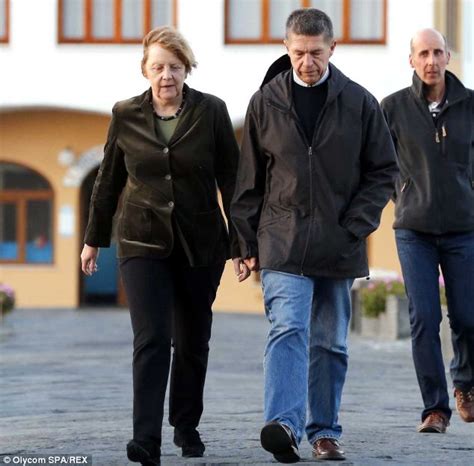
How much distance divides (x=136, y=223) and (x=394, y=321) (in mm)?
12466

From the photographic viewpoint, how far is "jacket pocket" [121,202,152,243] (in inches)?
317

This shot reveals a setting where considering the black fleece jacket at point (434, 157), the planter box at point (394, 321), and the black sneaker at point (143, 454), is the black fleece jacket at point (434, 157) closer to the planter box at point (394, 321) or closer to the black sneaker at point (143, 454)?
the black sneaker at point (143, 454)

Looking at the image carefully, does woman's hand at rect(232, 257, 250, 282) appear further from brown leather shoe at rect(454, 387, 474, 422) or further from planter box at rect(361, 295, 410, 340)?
planter box at rect(361, 295, 410, 340)

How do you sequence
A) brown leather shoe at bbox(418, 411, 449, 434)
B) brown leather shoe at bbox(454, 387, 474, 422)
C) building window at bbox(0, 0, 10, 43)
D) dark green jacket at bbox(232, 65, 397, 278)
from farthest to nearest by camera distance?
1. building window at bbox(0, 0, 10, 43)
2. brown leather shoe at bbox(454, 387, 474, 422)
3. brown leather shoe at bbox(418, 411, 449, 434)
4. dark green jacket at bbox(232, 65, 397, 278)

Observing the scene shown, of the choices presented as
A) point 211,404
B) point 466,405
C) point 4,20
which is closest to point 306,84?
point 466,405

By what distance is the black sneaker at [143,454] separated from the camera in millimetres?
7555

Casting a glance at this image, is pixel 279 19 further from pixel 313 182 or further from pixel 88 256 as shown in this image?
pixel 313 182

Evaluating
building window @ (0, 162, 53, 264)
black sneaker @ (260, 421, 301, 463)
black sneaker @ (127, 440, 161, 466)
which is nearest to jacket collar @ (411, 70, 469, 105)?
black sneaker @ (260, 421, 301, 463)

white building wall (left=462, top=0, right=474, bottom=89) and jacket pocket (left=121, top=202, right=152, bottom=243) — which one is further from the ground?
white building wall (left=462, top=0, right=474, bottom=89)

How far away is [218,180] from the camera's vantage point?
8281 mm

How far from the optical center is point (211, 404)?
37.8ft

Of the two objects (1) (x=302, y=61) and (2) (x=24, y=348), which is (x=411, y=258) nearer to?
(1) (x=302, y=61)

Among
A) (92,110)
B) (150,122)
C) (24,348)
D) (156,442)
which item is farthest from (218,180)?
(92,110)

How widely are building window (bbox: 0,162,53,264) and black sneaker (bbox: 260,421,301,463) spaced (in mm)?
26169
